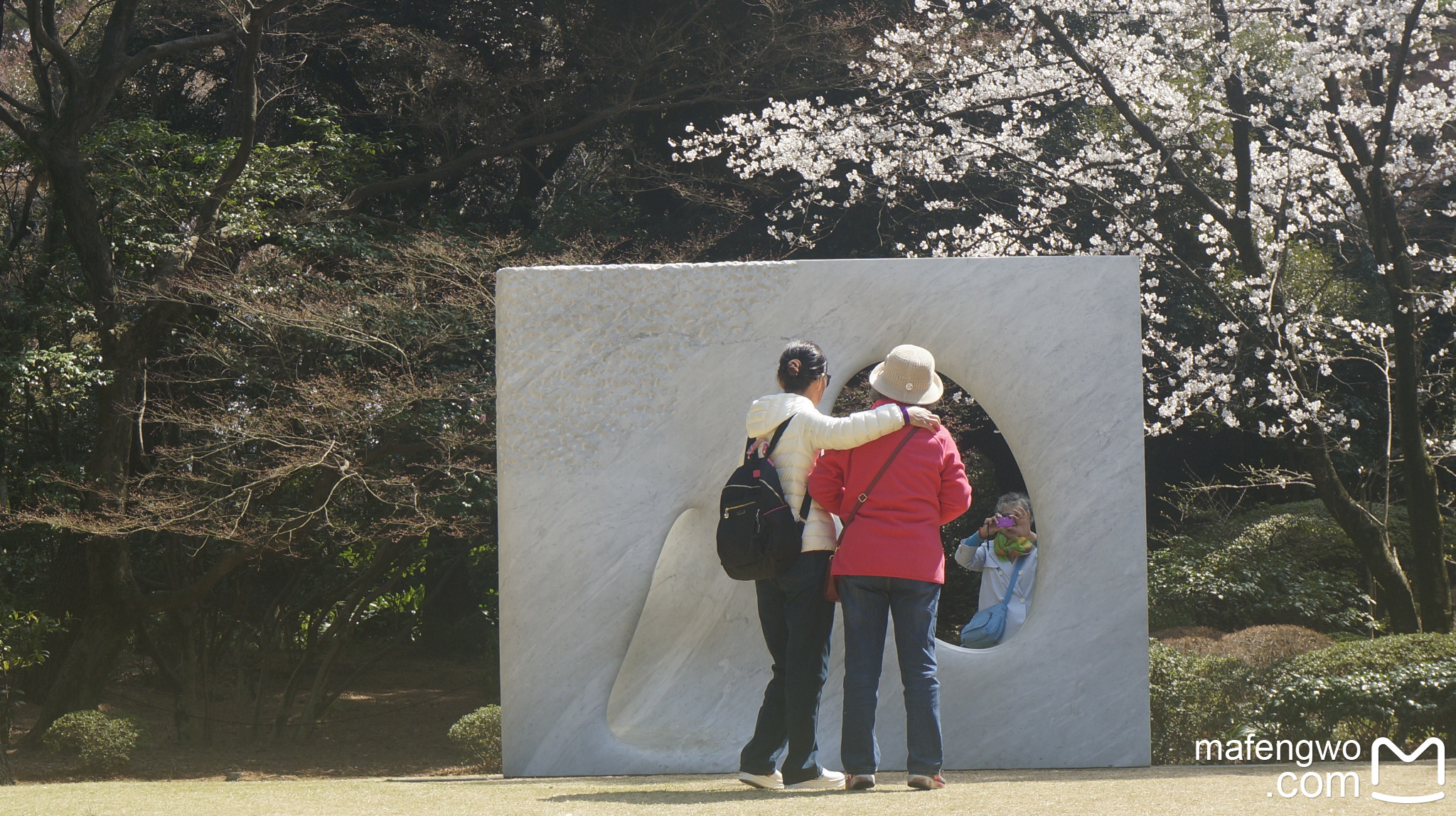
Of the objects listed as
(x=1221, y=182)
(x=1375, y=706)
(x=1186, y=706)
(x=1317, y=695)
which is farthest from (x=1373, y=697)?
(x=1221, y=182)

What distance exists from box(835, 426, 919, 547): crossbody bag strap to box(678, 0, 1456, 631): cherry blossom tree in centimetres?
439

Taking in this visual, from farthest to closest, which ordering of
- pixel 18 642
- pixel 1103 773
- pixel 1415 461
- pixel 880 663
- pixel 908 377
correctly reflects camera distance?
1. pixel 18 642
2. pixel 1415 461
3. pixel 1103 773
4. pixel 908 377
5. pixel 880 663

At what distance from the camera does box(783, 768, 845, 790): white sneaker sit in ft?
12.9

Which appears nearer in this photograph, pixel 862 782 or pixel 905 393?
pixel 862 782

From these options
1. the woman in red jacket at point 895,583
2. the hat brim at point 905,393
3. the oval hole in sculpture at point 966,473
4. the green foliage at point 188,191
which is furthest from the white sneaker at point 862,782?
the green foliage at point 188,191

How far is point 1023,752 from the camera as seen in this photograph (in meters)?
4.69

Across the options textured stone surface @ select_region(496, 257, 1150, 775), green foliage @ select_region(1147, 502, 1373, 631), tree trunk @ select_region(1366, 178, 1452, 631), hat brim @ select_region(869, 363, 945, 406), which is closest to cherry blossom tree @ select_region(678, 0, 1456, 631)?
tree trunk @ select_region(1366, 178, 1452, 631)

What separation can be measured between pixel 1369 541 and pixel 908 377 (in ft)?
14.9

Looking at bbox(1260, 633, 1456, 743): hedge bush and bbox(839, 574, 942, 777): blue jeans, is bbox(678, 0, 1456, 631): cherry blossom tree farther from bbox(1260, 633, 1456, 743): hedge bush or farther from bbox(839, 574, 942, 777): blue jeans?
bbox(839, 574, 942, 777): blue jeans

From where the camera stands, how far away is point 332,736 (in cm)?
1021

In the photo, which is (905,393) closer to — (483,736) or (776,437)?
(776,437)

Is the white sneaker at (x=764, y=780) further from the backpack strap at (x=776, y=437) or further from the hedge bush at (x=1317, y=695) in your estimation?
the hedge bush at (x=1317, y=695)

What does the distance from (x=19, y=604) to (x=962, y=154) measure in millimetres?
8116

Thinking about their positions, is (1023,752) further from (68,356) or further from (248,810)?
(68,356)
